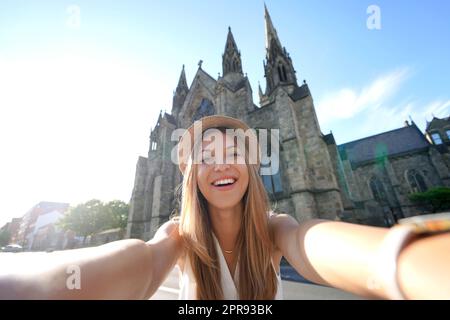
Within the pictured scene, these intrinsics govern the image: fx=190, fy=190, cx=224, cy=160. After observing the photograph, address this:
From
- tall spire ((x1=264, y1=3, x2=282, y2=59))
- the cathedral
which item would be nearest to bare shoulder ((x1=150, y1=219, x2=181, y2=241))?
the cathedral

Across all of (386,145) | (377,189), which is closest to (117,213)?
(377,189)

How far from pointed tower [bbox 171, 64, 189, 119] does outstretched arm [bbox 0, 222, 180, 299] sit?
22.3 metres

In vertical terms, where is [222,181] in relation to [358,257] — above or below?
above

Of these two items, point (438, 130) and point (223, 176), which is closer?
point (223, 176)

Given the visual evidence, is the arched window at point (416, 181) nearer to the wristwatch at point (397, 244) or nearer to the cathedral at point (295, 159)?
the cathedral at point (295, 159)

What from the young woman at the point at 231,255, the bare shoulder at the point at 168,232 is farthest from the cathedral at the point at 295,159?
the young woman at the point at 231,255

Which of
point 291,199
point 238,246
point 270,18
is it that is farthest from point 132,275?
point 270,18

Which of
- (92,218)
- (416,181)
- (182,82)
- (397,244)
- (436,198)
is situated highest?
(182,82)

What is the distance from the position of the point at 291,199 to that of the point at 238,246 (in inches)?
392

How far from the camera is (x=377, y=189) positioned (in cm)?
2200

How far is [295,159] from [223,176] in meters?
10.2

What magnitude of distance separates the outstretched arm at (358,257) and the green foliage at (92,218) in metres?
29.8

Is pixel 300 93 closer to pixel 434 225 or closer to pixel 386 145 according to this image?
pixel 434 225
